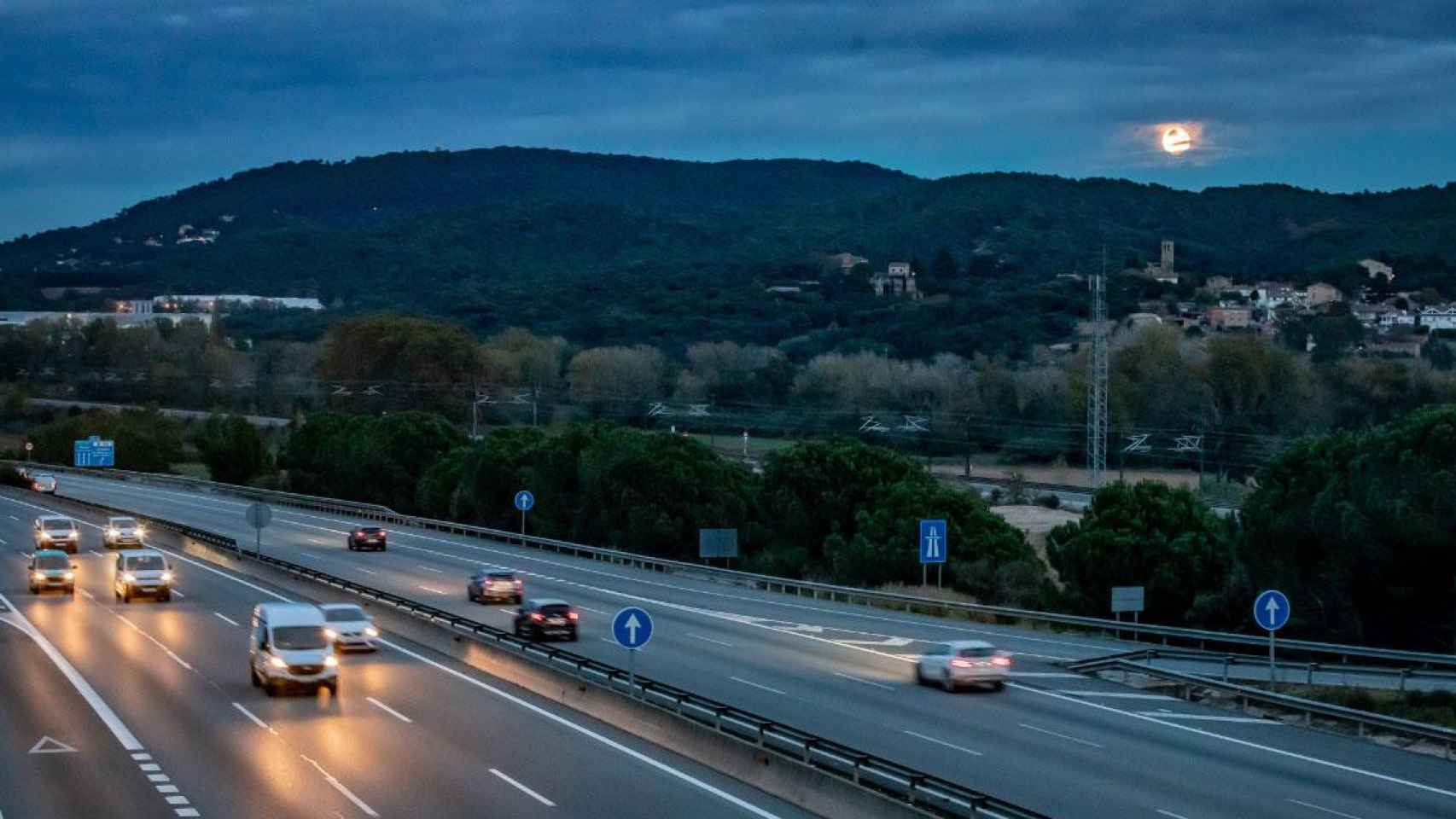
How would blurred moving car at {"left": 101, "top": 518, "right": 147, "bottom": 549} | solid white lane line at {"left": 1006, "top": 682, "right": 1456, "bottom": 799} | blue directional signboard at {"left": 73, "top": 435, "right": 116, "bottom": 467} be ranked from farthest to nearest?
blue directional signboard at {"left": 73, "top": 435, "right": 116, "bottom": 467} → blurred moving car at {"left": 101, "top": 518, "right": 147, "bottom": 549} → solid white lane line at {"left": 1006, "top": 682, "right": 1456, "bottom": 799}

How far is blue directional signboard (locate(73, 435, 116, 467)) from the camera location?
119m

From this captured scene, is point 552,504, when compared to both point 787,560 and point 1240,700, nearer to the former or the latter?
point 787,560

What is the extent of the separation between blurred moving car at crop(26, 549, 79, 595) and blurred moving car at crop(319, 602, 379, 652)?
16.3 m

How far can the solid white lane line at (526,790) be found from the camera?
877 inches

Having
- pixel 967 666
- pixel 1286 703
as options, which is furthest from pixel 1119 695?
pixel 1286 703

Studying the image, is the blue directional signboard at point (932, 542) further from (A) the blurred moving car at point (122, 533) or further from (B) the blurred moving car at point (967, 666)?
(A) the blurred moving car at point (122, 533)

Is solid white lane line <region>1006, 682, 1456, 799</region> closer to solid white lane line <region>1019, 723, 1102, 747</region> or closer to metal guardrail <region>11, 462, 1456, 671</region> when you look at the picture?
solid white lane line <region>1019, 723, 1102, 747</region>

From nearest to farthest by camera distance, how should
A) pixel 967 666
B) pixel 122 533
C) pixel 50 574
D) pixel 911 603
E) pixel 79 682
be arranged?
pixel 79 682 → pixel 967 666 → pixel 911 603 → pixel 50 574 → pixel 122 533

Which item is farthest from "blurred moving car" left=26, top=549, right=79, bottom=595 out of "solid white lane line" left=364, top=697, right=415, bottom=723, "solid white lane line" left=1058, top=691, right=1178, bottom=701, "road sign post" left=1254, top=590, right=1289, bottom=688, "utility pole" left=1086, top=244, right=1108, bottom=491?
"utility pole" left=1086, top=244, right=1108, bottom=491

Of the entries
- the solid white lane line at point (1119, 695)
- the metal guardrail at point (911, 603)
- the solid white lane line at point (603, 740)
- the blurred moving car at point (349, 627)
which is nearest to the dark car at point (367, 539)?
the metal guardrail at point (911, 603)

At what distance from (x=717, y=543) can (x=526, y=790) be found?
36304mm

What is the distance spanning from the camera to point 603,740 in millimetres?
27797

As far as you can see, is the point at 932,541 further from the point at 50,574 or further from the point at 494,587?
the point at 50,574

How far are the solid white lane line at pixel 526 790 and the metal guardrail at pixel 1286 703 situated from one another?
537 inches
